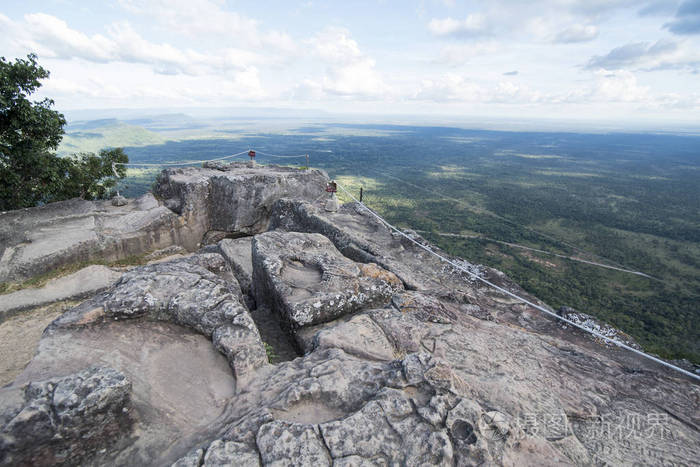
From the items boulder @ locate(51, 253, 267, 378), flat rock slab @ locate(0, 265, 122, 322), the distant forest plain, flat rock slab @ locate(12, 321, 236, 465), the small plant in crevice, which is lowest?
the distant forest plain

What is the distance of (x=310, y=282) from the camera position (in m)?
8.19

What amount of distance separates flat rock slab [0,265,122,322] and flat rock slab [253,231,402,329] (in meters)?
5.01

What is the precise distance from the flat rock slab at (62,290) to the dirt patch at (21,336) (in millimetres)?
224

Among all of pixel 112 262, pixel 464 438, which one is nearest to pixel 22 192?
pixel 112 262

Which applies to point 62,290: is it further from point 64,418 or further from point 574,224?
point 574,224

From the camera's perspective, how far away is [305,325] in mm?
6957

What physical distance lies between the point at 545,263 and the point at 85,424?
2096 inches

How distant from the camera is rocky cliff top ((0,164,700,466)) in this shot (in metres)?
3.68

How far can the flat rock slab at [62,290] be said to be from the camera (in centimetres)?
864

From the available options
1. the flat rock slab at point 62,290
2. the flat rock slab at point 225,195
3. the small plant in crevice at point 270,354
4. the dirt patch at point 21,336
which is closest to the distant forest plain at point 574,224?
the flat rock slab at point 225,195

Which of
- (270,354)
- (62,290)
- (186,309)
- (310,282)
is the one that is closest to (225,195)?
(62,290)

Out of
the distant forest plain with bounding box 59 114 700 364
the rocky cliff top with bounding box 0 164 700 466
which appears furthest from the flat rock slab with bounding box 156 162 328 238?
the distant forest plain with bounding box 59 114 700 364

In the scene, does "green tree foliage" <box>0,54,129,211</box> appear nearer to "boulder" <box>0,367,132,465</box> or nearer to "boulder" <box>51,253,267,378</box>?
"boulder" <box>51,253,267,378</box>

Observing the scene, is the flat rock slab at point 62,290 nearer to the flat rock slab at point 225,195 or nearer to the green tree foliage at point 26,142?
the flat rock slab at point 225,195
